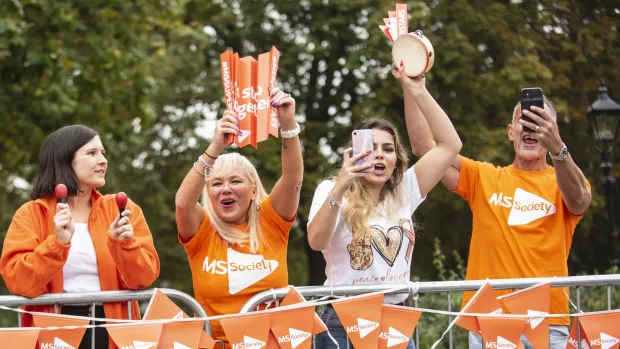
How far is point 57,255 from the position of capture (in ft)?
13.3

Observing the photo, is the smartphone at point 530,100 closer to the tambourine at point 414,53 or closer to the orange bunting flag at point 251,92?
the tambourine at point 414,53

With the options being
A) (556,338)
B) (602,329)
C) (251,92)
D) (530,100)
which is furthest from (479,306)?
(251,92)

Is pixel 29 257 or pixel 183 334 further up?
pixel 29 257

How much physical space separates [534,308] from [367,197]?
100 centimetres

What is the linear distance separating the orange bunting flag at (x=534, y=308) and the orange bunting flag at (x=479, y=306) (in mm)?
58

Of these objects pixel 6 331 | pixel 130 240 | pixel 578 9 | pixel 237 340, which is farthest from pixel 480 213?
pixel 578 9

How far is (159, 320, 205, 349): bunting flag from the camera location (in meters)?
4.20

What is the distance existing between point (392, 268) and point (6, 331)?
1.86 meters

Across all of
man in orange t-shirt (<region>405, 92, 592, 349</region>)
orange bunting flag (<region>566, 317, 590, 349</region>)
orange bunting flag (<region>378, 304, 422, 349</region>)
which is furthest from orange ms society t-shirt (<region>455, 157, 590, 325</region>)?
orange bunting flag (<region>378, 304, 422, 349</region>)

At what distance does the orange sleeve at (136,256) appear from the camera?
4.20 metres

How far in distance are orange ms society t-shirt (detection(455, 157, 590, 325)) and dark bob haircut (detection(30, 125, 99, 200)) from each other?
212cm

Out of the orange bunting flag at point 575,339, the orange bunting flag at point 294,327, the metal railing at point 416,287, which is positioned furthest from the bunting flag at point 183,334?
the orange bunting flag at point 575,339

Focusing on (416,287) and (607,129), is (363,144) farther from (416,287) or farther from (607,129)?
(607,129)

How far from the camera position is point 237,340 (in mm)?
4207
